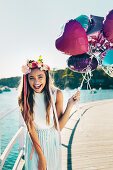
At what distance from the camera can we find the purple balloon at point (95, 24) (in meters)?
1.79

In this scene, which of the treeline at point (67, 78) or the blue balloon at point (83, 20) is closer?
the blue balloon at point (83, 20)

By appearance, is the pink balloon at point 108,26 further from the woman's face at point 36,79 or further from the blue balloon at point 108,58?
the woman's face at point 36,79

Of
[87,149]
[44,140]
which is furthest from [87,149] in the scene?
[44,140]

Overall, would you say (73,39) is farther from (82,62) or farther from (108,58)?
(108,58)

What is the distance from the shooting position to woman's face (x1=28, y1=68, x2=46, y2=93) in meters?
1.37

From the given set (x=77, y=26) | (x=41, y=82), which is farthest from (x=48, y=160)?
(x=77, y=26)

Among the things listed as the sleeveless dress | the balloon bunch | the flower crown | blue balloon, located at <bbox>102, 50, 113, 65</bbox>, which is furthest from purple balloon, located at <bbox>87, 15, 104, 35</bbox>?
the sleeveless dress

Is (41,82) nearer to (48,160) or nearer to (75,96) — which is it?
(75,96)

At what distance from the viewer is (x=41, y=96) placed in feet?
4.71

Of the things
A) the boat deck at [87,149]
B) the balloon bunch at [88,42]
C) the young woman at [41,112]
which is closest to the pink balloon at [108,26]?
the balloon bunch at [88,42]

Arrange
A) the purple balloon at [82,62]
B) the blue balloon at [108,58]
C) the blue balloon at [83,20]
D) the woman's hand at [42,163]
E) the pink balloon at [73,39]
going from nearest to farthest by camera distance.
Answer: the woman's hand at [42,163], the pink balloon at [73,39], the blue balloon at [83,20], the purple balloon at [82,62], the blue balloon at [108,58]

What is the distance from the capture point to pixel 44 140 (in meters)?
1.38

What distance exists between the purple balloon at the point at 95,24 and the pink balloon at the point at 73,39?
0.53 feet

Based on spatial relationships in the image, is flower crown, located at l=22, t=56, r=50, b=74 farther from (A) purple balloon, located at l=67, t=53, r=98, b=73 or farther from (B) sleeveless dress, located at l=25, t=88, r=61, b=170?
(A) purple balloon, located at l=67, t=53, r=98, b=73
